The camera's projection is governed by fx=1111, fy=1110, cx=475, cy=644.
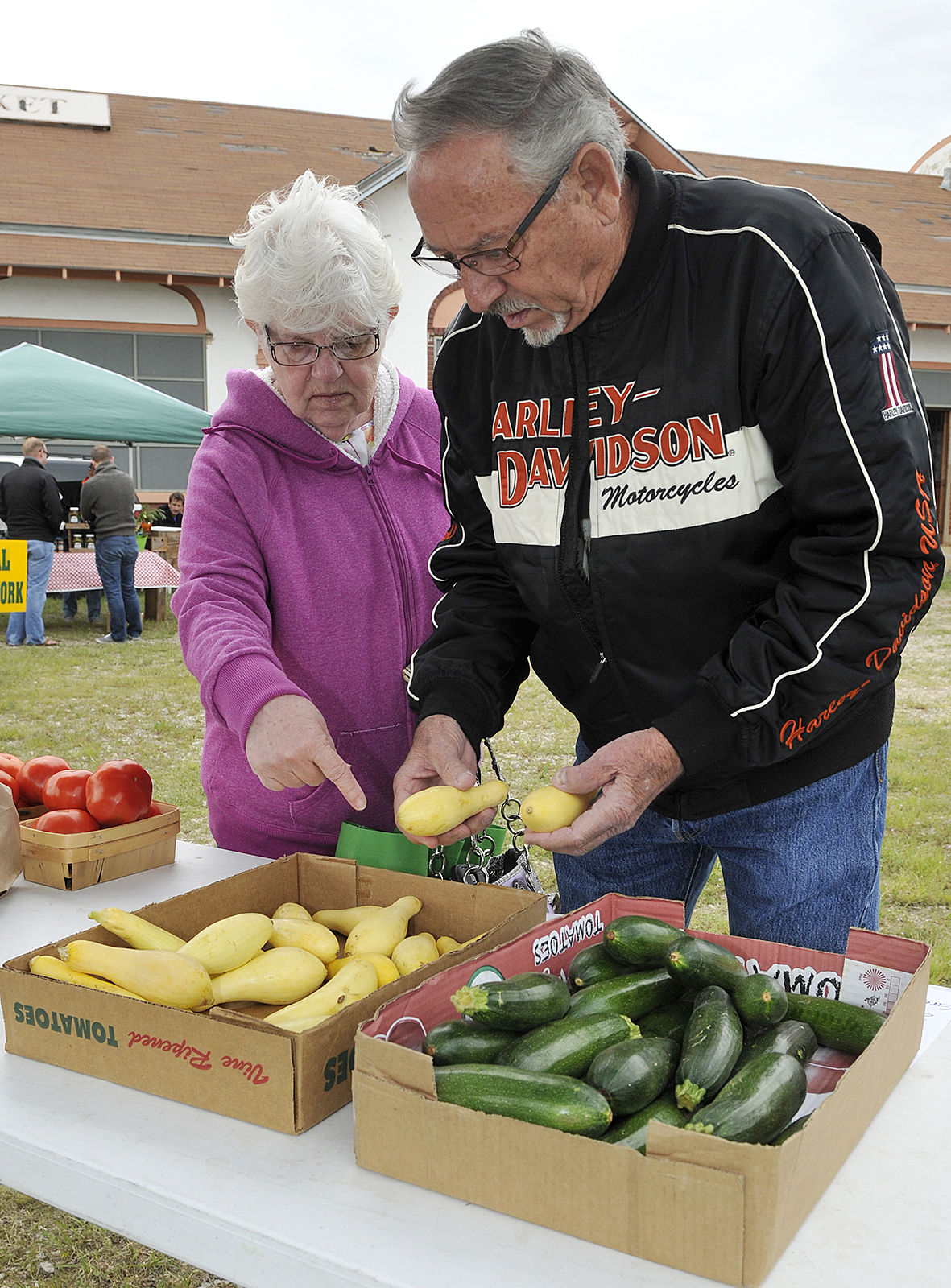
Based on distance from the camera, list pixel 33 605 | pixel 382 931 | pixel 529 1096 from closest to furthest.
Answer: pixel 529 1096 → pixel 382 931 → pixel 33 605

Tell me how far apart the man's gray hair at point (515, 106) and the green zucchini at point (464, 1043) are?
1.15 m

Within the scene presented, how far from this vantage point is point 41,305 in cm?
1619

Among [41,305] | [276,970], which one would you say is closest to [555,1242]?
[276,970]

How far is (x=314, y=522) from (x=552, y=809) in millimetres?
916

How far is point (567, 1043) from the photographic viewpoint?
1258 mm

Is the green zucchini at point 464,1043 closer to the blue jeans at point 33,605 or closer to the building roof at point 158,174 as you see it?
the blue jeans at point 33,605

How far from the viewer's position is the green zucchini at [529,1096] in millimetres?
1136

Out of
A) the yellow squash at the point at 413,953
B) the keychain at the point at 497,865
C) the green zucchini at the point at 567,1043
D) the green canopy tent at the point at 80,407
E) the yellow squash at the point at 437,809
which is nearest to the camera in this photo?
the green zucchini at the point at 567,1043

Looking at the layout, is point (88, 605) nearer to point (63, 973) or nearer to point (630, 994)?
point (63, 973)

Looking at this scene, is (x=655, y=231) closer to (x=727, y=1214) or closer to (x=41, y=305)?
(x=727, y=1214)

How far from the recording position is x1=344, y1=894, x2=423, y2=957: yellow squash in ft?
5.63

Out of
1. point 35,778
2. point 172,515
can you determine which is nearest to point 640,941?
point 35,778

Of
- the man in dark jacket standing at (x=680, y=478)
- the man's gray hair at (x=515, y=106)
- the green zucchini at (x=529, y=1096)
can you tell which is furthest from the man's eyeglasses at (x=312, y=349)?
the green zucchini at (x=529, y=1096)

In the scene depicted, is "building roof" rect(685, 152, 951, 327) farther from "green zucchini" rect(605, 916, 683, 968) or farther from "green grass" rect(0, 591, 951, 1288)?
"green zucchini" rect(605, 916, 683, 968)
